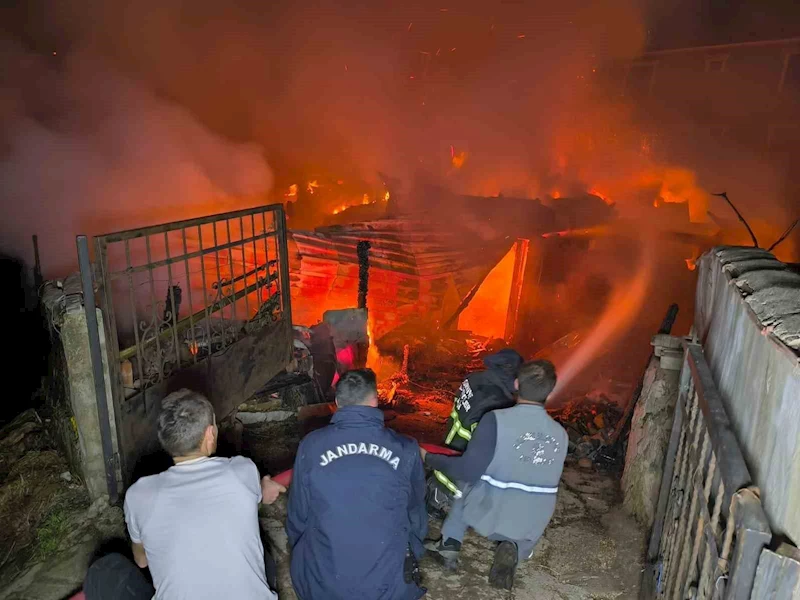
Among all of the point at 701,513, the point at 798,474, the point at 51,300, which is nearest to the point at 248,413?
the point at 51,300

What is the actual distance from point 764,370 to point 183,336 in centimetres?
502

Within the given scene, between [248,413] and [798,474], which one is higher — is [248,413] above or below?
below

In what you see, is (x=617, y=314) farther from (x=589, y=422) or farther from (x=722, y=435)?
(x=722, y=435)

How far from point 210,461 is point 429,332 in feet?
33.1

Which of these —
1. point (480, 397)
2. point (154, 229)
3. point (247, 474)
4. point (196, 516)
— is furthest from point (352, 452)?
point (154, 229)

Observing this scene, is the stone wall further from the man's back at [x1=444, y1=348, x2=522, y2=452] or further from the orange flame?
the orange flame

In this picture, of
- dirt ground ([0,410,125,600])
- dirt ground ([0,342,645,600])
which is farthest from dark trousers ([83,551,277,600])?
dirt ground ([0,410,125,600])

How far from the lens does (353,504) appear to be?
9.17 ft

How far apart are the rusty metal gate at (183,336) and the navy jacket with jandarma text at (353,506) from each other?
7.30 ft

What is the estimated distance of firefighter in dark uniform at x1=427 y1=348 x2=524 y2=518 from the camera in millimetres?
4031

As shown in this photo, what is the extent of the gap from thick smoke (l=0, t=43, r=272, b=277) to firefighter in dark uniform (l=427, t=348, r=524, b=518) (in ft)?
34.9

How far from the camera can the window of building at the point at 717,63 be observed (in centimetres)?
1806

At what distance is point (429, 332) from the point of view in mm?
12531

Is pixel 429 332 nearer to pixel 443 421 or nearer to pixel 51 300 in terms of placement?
pixel 443 421
